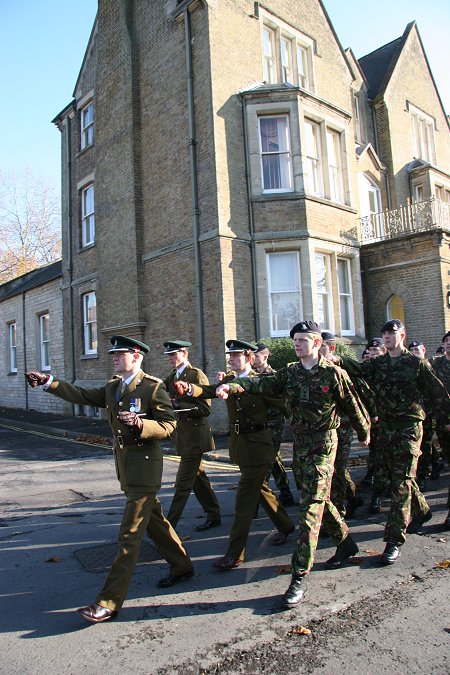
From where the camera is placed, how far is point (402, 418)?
5.02 meters

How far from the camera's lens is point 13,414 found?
21.3 m

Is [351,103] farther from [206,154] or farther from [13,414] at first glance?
[13,414]

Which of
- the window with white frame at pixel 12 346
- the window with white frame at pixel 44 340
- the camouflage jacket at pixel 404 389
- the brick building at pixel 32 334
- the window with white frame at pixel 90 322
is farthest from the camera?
the window with white frame at pixel 12 346

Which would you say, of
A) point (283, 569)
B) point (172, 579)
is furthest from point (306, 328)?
point (172, 579)

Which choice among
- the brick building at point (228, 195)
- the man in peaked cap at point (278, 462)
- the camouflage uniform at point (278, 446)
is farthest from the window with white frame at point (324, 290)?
the camouflage uniform at point (278, 446)

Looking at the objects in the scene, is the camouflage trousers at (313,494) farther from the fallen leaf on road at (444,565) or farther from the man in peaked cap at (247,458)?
the fallen leaf on road at (444,565)

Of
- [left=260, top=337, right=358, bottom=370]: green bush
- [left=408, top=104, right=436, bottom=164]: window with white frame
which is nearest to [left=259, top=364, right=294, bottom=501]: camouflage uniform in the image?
[left=260, top=337, right=358, bottom=370]: green bush

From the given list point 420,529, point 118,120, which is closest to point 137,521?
point 420,529

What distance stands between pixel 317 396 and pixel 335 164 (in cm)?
1358

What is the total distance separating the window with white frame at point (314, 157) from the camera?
15391 mm

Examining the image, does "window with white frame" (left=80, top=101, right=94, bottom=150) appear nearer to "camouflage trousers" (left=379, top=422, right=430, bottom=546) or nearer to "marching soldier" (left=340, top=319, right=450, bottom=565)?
"marching soldier" (left=340, top=319, right=450, bottom=565)

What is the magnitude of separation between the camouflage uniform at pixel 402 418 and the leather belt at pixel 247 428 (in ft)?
3.92

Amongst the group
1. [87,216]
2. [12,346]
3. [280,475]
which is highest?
[87,216]

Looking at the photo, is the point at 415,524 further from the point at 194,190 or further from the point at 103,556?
the point at 194,190
